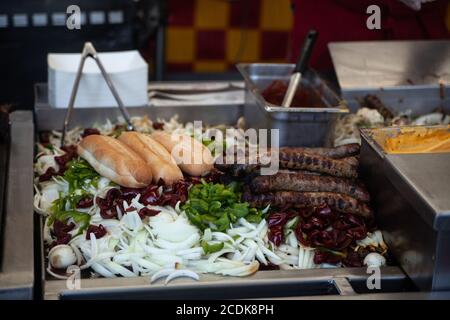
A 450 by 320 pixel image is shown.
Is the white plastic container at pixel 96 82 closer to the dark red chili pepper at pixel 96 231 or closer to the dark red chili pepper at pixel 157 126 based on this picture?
the dark red chili pepper at pixel 157 126

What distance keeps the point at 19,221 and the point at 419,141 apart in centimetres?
135

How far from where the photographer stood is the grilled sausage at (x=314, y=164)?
2326 mm

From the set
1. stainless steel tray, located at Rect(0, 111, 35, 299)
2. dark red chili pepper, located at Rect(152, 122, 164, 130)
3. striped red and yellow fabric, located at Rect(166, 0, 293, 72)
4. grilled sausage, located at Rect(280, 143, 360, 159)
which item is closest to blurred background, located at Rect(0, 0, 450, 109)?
striped red and yellow fabric, located at Rect(166, 0, 293, 72)

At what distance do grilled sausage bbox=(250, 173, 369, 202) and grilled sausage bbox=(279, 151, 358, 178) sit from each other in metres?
0.04

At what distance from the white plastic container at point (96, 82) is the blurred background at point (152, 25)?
29 cm

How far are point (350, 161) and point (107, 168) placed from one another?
2.74 ft

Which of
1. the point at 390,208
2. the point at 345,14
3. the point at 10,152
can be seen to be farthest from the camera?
the point at 345,14

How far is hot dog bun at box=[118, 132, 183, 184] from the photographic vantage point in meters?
2.37

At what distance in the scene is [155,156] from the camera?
2441 millimetres

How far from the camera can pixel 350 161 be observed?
7.85 feet

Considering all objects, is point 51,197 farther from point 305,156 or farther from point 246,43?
point 246,43

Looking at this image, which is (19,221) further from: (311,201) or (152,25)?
(152,25)

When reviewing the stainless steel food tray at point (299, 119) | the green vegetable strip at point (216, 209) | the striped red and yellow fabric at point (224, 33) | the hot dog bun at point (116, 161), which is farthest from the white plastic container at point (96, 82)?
the striped red and yellow fabric at point (224, 33)
